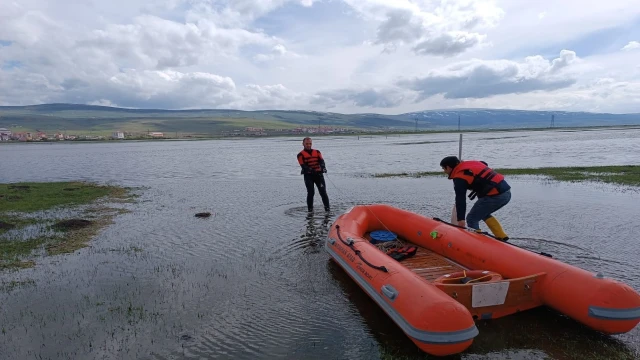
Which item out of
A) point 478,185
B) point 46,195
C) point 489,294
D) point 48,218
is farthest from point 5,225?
point 489,294

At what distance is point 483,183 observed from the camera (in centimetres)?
676

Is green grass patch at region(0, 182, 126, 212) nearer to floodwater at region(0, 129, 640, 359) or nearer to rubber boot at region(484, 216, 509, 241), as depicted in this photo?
floodwater at region(0, 129, 640, 359)

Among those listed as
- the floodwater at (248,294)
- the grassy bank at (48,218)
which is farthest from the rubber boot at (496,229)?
the grassy bank at (48,218)

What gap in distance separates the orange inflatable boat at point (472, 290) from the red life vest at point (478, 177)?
0.77 metres

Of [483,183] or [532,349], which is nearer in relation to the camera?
[532,349]

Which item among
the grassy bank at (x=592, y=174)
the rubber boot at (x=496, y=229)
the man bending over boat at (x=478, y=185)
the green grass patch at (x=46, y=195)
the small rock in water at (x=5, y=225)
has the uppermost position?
the man bending over boat at (x=478, y=185)

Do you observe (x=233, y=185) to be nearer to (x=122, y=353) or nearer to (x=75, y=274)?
(x=75, y=274)

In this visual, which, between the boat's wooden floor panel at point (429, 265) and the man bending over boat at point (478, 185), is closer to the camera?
the boat's wooden floor panel at point (429, 265)

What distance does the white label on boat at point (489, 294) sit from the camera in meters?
4.80

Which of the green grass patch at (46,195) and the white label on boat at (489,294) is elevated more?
the white label on boat at (489,294)

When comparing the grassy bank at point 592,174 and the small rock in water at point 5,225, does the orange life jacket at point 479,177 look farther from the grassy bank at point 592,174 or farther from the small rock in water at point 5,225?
the grassy bank at point 592,174

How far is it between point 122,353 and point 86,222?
24.5ft

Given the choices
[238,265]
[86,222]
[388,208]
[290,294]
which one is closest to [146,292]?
[238,265]

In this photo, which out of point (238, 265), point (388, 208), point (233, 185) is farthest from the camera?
point (233, 185)
